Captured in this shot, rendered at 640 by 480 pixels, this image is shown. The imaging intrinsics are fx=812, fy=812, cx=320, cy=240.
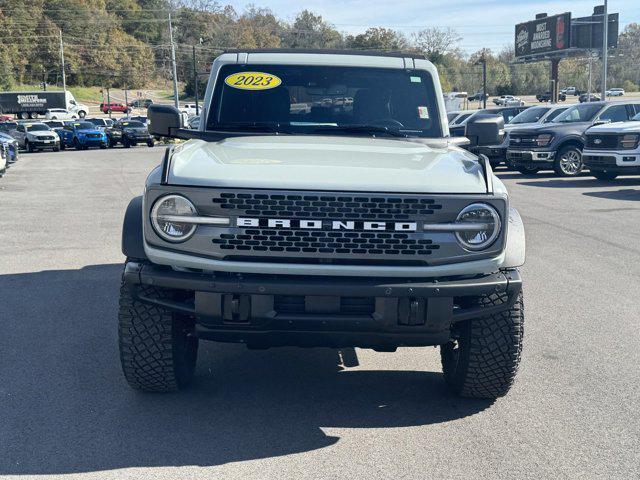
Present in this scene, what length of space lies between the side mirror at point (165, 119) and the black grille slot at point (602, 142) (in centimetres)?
1372

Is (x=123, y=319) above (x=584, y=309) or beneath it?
above

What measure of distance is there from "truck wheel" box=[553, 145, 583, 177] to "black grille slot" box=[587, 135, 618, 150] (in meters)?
1.86

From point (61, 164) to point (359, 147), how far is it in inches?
1048

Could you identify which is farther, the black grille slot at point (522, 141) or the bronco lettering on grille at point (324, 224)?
the black grille slot at point (522, 141)

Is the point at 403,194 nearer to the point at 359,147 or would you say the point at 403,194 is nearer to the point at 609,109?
the point at 359,147

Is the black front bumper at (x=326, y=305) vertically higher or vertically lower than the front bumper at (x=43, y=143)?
higher

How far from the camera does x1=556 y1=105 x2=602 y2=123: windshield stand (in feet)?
65.9

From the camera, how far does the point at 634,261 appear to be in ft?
30.1

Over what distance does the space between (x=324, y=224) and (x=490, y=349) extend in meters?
1.18

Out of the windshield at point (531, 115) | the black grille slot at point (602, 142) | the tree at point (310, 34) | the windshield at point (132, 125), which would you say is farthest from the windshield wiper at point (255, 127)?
the tree at point (310, 34)

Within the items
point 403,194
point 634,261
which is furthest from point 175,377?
point 634,261

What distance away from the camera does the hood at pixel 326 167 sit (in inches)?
157

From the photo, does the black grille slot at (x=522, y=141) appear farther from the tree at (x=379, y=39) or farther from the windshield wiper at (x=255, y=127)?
the tree at (x=379, y=39)

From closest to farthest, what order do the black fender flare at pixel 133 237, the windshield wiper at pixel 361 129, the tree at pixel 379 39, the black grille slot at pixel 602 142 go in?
1. the black fender flare at pixel 133 237
2. the windshield wiper at pixel 361 129
3. the black grille slot at pixel 602 142
4. the tree at pixel 379 39
